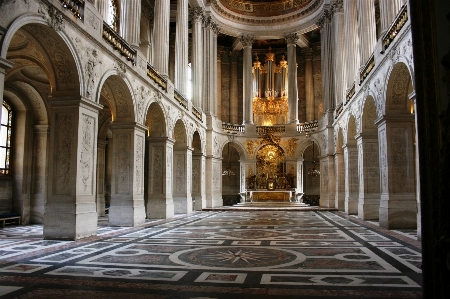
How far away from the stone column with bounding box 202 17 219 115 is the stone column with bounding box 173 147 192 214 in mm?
6448

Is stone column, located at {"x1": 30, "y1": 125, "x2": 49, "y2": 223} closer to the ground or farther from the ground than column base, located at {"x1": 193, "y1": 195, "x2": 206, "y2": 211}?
farther from the ground

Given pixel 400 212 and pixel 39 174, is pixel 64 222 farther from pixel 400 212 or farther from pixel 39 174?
pixel 400 212

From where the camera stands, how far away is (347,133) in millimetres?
19328

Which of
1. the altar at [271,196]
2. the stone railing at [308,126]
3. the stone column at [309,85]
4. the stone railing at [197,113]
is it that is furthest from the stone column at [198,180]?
the stone column at [309,85]

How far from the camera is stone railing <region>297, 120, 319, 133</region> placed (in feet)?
92.2

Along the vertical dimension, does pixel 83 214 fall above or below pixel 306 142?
below

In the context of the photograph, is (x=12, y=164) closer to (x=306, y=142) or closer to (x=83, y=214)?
(x=83, y=214)

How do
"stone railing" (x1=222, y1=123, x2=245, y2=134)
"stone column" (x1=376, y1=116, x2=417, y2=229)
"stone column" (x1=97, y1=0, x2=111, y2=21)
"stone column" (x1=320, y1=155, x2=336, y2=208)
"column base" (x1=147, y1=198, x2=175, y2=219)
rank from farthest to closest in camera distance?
"stone railing" (x1=222, y1=123, x2=245, y2=134) → "stone column" (x1=320, y1=155, x2=336, y2=208) → "column base" (x1=147, y1=198, x2=175, y2=219) → "stone column" (x1=97, y1=0, x2=111, y2=21) → "stone column" (x1=376, y1=116, x2=417, y2=229)

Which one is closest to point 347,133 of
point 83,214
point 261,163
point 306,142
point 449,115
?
point 306,142

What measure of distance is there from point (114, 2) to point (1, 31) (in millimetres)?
14943

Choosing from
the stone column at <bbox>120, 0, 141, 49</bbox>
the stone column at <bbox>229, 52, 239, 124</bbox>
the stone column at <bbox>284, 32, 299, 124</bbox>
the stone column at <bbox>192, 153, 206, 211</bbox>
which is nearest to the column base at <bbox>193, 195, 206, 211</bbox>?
the stone column at <bbox>192, 153, 206, 211</bbox>

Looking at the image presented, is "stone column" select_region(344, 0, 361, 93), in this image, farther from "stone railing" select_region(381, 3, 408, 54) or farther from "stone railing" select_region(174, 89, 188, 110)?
"stone railing" select_region(174, 89, 188, 110)

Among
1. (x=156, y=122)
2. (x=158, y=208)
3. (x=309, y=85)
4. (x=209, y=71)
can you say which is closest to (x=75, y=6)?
(x=156, y=122)

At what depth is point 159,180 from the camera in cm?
1689
